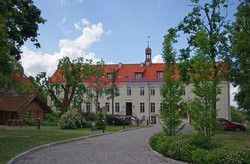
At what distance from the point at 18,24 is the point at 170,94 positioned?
1013 cm

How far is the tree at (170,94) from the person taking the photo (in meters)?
19.8

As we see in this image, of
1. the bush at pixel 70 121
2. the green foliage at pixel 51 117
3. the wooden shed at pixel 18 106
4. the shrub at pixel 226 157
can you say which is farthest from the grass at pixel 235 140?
the green foliage at pixel 51 117

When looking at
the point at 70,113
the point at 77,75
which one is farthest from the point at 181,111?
the point at 77,75

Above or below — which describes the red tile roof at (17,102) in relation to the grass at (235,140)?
above

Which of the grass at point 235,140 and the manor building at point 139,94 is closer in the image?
the grass at point 235,140

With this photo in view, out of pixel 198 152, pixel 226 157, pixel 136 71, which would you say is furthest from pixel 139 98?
pixel 226 157

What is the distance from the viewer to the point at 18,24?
72.4 ft

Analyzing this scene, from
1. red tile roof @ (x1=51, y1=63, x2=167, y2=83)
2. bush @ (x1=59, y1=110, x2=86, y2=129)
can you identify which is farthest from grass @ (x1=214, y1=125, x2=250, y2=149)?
red tile roof @ (x1=51, y1=63, x2=167, y2=83)

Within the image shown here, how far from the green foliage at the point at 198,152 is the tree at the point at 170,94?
2933mm

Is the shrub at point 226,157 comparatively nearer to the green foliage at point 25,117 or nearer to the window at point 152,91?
the green foliage at point 25,117

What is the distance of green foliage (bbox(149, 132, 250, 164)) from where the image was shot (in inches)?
469

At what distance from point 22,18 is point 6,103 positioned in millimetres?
28255

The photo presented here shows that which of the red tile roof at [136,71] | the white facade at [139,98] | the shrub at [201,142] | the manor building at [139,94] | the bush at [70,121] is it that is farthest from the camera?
the red tile roof at [136,71]

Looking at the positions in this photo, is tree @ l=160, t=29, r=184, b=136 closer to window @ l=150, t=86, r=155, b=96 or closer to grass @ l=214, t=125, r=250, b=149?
grass @ l=214, t=125, r=250, b=149
